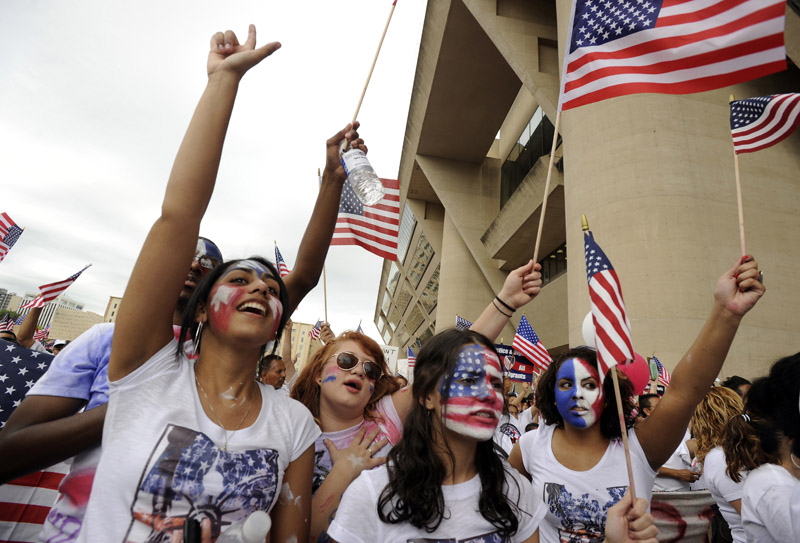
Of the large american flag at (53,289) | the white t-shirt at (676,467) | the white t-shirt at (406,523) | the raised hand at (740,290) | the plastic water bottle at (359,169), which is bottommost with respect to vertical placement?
the white t-shirt at (676,467)

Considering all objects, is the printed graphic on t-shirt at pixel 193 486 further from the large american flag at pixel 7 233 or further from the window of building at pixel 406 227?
the window of building at pixel 406 227

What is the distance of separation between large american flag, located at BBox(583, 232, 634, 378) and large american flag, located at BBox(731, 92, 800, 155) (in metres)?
1.94

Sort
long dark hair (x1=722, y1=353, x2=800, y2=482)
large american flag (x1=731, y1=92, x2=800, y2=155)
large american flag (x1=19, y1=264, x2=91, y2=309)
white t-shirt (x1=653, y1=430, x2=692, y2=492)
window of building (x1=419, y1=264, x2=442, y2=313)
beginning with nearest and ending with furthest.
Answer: long dark hair (x1=722, y1=353, x2=800, y2=482), large american flag (x1=731, y1=92, x2=800, y2=155), white t-shirt (x1=653, y1=430, x2=692, y2=492), large american flag (x1=19, y1=264, x2=91, y2=309), window of building (x1=419, y1=264, x2=442, y2=313)

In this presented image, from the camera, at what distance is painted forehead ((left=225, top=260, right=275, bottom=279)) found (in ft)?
6.33

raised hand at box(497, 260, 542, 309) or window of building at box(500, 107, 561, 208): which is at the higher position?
window of building at box(500, 107, 561, 208)

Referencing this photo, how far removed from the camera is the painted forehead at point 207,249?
2.43 meters

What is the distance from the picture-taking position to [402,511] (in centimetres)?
180

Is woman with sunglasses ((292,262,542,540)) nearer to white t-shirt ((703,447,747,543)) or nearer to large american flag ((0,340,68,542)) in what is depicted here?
large american flag ((0,340,68,542))

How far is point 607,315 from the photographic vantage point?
280cm

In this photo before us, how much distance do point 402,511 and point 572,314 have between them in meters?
9.71

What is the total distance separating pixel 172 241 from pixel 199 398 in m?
0.59

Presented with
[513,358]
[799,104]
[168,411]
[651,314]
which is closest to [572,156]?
[651,314]

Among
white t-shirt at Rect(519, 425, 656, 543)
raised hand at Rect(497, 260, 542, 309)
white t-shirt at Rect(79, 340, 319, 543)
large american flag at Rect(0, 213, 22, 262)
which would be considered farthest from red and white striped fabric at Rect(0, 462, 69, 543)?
large american flag at Rect(0, 213, 22, 262)

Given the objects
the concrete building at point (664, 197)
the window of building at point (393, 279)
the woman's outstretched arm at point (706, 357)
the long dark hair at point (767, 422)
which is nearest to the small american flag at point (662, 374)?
the concrete building at point (664, 197)
